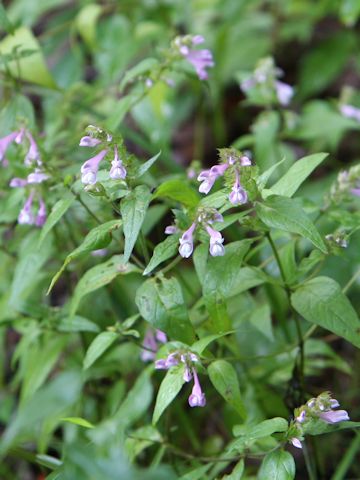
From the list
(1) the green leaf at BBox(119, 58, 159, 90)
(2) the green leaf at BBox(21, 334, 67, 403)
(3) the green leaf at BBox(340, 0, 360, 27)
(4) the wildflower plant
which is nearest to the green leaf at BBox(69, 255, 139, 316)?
(4) the wildflower plant

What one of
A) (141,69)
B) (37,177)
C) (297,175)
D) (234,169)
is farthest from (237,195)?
(141,69)

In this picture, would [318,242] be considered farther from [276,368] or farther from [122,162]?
[276,368]

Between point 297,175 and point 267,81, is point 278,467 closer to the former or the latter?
point 297,175

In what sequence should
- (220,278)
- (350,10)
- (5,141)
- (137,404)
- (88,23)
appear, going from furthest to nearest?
(88,23), (350,10), (5,141), (137,404), (220,278)

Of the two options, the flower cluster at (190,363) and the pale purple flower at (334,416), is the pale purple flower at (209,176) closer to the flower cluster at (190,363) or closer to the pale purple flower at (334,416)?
the flower cluster at (190,363)

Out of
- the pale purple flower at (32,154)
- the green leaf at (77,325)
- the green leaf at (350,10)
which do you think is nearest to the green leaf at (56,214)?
the pale purple flower at (32,154)

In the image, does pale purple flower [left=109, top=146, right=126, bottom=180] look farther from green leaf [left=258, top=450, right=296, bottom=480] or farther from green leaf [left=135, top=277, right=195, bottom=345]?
green leaf [left=258, top=450, right=296, bottom=480]

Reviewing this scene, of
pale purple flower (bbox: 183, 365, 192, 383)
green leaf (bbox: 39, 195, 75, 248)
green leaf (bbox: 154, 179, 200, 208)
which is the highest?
green leaf (bbox: 39, 195, 75, 248)
